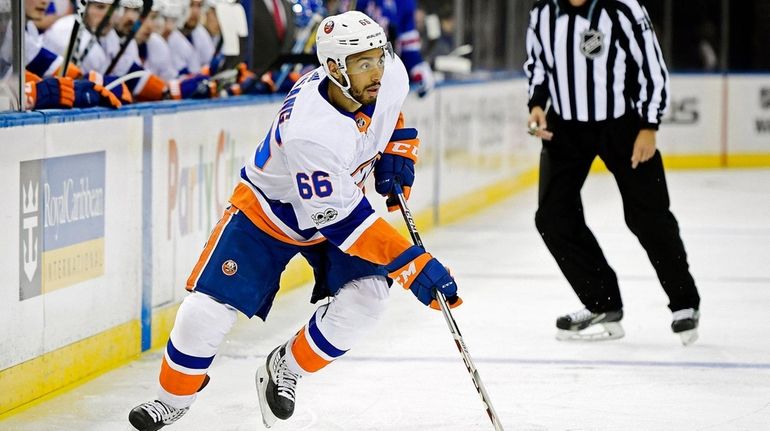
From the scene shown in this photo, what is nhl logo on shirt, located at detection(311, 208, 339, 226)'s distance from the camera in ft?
9.71

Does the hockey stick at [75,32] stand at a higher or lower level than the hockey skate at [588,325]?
higher

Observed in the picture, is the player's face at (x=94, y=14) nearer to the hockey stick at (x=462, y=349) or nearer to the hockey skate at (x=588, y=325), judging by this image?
the hockey skate at (x=588, y=325)

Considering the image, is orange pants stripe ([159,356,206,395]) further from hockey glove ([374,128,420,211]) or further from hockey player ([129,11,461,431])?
hockey glove ([374,128,420,211])

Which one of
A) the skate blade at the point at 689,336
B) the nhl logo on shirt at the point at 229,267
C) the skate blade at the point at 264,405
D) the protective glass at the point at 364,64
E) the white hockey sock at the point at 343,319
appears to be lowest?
the skate blade at the point at 689,336

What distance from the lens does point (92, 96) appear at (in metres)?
4.23

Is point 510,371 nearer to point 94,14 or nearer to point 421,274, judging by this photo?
point 421,274

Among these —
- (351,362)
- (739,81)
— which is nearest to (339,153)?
(351,362)

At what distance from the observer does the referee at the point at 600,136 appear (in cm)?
450

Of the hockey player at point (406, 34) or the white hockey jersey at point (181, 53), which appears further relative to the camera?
the hockey player at point (406, 34)

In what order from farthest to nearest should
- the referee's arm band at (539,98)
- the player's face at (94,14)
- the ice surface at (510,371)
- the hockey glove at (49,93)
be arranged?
the player's face at (94,14)
the referee's arm band at (539,98)
the hockey glove at (49,93)
the ice surface at (510,371)

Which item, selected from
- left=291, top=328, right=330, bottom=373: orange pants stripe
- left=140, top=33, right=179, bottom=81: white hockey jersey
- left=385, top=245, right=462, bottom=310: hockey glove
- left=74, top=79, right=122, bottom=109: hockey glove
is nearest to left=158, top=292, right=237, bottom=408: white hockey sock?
left=291, top=328, right=330, bottom=373: orange pants stripe

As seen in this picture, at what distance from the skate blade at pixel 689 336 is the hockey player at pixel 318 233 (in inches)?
60.2

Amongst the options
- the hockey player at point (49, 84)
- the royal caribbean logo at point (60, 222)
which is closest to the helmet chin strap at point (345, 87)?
the royal caribbean logo at point (60, 222)

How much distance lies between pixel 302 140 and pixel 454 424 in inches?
39.3
